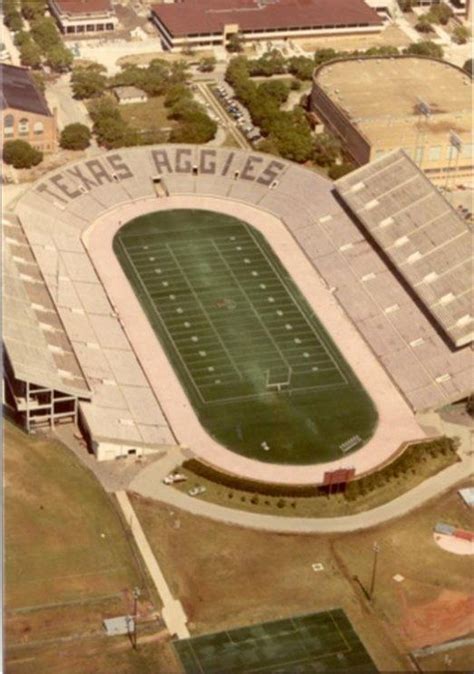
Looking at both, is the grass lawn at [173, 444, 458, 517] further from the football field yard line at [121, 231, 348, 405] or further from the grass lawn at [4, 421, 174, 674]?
the football field yard line at [121, 231, 348, 405]

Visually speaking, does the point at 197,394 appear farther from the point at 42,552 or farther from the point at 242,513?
the point at 42,552

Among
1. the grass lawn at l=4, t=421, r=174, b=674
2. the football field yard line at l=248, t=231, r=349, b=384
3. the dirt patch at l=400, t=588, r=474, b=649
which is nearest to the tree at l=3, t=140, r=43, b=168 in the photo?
the football field yard line at l=248, t=231, r=349, b=384

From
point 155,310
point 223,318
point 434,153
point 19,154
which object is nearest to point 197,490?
point 223,318

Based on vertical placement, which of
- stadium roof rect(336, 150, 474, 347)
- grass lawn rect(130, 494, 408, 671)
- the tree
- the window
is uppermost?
stadium roof rect(336, 150, 474, 347)

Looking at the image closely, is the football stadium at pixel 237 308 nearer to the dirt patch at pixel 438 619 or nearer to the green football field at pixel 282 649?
the dirt patch at pixel 438 619

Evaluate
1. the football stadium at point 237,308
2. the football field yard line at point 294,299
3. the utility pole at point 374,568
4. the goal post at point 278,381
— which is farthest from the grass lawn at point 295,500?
the football field yard line at point 294,299

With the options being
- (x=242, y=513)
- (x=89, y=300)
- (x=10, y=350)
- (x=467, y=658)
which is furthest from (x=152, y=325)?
(x=467, y=658)
